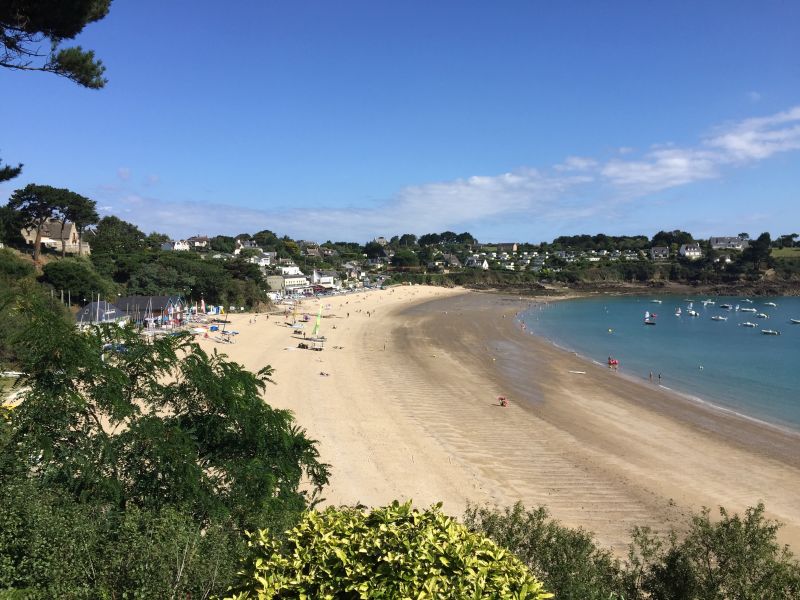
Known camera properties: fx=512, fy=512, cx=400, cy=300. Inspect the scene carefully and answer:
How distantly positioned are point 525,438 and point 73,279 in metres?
40.1

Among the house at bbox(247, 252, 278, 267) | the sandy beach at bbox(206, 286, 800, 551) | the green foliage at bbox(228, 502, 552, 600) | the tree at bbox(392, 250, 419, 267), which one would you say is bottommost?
the sandy beach at bbox(206, 286, 800, 551)

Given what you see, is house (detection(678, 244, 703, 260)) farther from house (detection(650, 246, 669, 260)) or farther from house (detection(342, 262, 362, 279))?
house (detection(342, 262, 362, 279))

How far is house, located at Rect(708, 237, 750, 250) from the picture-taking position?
14162 centimetres

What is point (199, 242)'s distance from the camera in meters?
129

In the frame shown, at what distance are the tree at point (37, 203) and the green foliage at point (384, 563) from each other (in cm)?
5483

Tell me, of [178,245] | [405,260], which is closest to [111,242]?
[178,245]

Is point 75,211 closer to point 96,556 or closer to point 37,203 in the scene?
point 37,203

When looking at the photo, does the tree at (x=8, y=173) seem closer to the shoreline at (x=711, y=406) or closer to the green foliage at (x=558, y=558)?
the green foliage at (x=558, y=558)

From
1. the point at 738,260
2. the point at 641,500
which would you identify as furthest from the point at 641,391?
the point at 738,260

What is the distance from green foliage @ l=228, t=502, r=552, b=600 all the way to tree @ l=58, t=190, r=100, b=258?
5838 cm

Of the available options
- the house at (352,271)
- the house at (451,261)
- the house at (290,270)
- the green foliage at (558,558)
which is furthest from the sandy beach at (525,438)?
the house at (451,261)

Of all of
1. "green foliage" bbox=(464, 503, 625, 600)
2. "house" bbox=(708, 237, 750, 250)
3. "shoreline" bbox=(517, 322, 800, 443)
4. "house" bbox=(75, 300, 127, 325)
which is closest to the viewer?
"green foliage" bbox=(464, 503, 625, 600)

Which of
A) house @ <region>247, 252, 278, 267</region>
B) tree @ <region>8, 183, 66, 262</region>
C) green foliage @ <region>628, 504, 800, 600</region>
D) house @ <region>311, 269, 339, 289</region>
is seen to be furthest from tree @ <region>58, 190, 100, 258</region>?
green foliage @ <region>628, 504, 800, 600</region>

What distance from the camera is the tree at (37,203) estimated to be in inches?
1922
